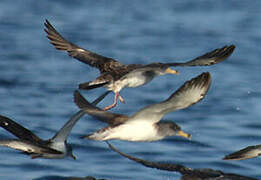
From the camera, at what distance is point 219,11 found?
82.8 ft

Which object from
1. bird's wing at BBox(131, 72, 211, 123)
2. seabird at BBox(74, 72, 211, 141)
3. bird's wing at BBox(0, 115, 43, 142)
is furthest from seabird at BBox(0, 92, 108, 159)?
bird's wing at BBox(131, 72, 211, 123)

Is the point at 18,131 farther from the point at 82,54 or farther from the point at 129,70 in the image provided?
the point at 82,54

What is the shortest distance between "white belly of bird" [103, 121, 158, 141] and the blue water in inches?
122

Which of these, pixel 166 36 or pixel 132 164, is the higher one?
pixel 166 36

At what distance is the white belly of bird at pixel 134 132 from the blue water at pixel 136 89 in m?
3.09

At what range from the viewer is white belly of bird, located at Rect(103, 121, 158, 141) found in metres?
9.37

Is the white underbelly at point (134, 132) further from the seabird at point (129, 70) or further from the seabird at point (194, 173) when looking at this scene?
the seabird at point (129, 70)

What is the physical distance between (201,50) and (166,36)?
1632 millimetres

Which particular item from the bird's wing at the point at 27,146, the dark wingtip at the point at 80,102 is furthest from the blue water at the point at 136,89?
the dark wingtip at the point at 80,102

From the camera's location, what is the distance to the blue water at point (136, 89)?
13602 mm

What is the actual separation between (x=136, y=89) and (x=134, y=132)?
30.2ft

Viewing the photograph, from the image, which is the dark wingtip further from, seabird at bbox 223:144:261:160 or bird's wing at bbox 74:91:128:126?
seabird at bbox 223:144:261:160

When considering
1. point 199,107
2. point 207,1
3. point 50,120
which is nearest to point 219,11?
point 207,1

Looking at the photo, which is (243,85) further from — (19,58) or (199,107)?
(19,58)
